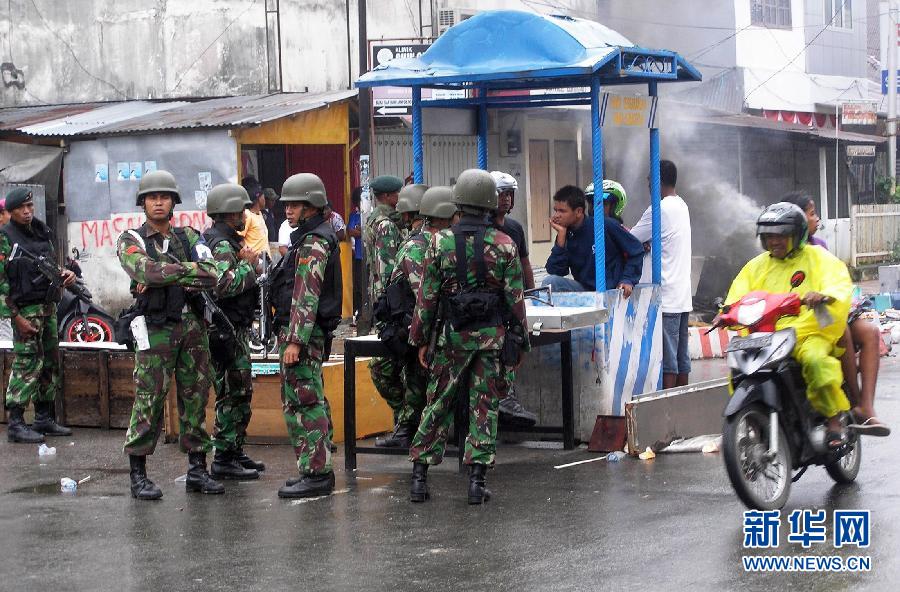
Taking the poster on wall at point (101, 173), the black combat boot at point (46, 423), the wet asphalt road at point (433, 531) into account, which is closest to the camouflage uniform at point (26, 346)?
the black combat boot at point (46, 423)

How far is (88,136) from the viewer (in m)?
18.2

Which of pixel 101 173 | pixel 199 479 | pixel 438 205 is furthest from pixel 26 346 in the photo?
pixel 101 173

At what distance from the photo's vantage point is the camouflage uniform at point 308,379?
25.5 ft

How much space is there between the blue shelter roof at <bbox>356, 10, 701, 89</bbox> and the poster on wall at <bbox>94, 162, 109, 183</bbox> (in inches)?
362

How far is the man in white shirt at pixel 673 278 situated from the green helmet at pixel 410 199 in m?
2.03

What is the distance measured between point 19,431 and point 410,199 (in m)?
3.71

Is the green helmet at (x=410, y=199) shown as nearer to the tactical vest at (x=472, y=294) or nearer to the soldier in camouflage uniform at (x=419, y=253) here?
the soldier in camouflage uniform at (x=419, y=253)

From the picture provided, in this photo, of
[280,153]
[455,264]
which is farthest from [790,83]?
[455,264]

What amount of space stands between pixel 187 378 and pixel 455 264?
5.91 ft

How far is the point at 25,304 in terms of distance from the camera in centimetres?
1047

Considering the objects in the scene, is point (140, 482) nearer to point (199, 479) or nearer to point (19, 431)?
point (199, 479)

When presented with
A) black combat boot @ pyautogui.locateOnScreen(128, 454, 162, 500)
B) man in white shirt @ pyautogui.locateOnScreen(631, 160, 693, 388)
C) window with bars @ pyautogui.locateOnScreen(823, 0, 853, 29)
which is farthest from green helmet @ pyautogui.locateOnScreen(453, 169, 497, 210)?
window with bars @ pyautogui.locateOnScreen(823, 0, 853, 29)

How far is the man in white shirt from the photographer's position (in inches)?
406

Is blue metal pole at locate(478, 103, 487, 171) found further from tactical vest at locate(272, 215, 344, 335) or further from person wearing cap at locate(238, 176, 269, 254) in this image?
Answer: person wearing cap at locate(238, 176, 269, 254)
